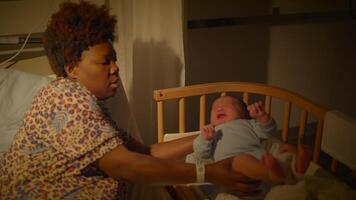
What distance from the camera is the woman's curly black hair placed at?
1107 mm

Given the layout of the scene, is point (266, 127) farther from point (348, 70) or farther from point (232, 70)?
point (348, 70)

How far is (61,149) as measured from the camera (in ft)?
3.60

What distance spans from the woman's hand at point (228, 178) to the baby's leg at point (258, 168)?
0.02 metres

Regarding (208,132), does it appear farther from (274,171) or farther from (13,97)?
(13,97)

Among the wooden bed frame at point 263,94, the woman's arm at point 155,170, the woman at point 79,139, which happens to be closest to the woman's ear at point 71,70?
the woman at point 79,139

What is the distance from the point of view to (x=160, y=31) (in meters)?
1.59

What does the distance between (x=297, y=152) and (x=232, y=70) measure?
109 cm

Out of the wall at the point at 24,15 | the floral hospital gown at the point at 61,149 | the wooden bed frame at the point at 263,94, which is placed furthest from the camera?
the wall at the point at 24,15

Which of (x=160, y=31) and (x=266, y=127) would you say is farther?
(x=160, y=31)

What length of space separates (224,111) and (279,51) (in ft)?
3.48

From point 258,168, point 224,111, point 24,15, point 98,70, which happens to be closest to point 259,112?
point 224,111

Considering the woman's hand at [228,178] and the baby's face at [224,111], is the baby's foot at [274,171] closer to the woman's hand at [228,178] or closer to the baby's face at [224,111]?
the woman's hand at [228,178]

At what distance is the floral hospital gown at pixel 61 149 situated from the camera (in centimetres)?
106

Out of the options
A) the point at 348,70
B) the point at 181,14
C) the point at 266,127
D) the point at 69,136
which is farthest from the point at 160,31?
the point at 348,70
